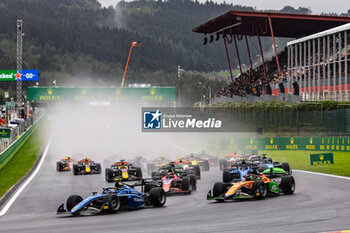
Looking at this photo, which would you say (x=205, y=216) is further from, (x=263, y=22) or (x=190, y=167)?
(x=263, y=22)

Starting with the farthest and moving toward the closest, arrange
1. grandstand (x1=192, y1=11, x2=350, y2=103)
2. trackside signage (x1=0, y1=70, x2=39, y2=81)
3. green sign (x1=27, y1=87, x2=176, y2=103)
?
green sign (x1=27, y1=87, x2=176, y2=103)
trackside signage (x1=0, y1=70, x2=39, y2=81)
grandstand (x1=192, y1=11, x2=350, y2=103)

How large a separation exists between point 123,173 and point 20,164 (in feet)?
53.3

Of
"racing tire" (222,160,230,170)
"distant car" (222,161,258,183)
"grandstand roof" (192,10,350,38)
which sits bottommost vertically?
"racing tire" (222,160,230,170)

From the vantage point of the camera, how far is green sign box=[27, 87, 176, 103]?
256 ft

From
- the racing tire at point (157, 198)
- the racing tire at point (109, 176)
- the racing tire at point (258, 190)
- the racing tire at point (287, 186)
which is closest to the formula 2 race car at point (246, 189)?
the racing tire at point (258, 190)

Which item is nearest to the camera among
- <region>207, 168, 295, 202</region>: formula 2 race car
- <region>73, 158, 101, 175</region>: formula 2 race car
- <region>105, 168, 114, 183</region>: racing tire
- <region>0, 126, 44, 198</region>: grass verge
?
<region>207, 168, 295, 202</region>: formula 2 race car

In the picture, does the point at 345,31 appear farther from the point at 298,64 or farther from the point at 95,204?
the point at 95,204

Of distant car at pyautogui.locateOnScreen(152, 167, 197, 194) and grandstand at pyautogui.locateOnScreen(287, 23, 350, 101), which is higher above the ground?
grandstand at pyautogui.locateOnScreen(287, 23, 350, 101)

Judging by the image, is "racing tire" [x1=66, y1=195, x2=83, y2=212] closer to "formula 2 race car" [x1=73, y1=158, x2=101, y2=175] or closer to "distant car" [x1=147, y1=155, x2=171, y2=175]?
"distant car" [x1=147, y1=155, x2=171, y2=175]

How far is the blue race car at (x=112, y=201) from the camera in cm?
1616

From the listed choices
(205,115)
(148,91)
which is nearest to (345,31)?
(205,115)

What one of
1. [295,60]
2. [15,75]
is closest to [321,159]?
[15,75]

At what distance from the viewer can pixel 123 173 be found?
26.7 m

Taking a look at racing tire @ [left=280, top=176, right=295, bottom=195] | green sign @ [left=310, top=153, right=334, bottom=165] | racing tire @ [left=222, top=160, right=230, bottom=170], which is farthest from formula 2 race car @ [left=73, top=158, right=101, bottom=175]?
racing tire @ [left=280, top=176, right=295, bottom=195]
